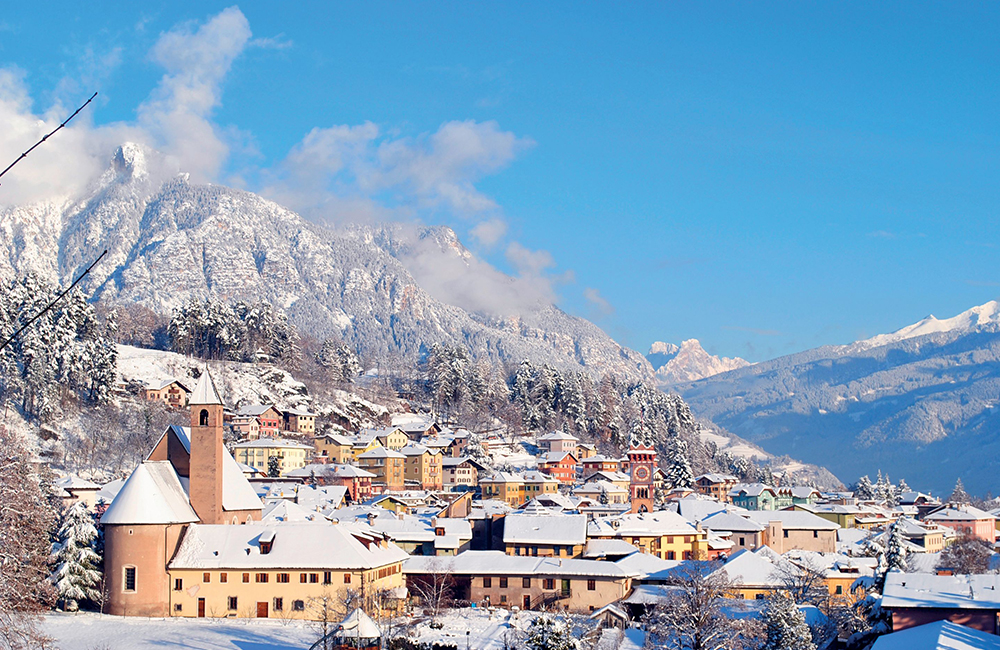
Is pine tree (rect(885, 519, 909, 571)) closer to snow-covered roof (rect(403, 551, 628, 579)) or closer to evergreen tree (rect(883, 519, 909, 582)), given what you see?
evergreen tree (rect(883, 519, 909, 582))

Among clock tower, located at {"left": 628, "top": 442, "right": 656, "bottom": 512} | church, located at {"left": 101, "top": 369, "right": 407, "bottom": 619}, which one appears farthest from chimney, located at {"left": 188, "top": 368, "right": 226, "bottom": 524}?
clock tower, located at {"left": 628, "top": 442, "right": 656, "bottom": 512}

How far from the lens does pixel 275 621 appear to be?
5872cm

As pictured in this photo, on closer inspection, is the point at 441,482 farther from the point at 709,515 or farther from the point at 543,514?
the point at 543,514

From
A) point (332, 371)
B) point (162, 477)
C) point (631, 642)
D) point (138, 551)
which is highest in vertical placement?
point (332, 371)

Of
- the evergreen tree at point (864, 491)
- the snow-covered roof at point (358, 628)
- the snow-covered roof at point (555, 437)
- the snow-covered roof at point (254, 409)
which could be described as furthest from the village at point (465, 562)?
the evergreen tree at point (864, 491)

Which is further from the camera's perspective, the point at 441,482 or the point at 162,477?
the point at 441,482

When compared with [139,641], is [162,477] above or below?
above

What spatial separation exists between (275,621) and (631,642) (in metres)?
19.9

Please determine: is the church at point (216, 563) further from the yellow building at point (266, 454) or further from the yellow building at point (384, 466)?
the yellow building at point (384, 466)

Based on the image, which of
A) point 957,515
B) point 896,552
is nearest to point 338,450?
point 896,552

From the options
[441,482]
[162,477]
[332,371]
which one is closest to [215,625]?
[162,477]

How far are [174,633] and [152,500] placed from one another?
440 inches

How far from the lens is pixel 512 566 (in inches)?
2783

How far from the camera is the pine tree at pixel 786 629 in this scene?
4450 cm
